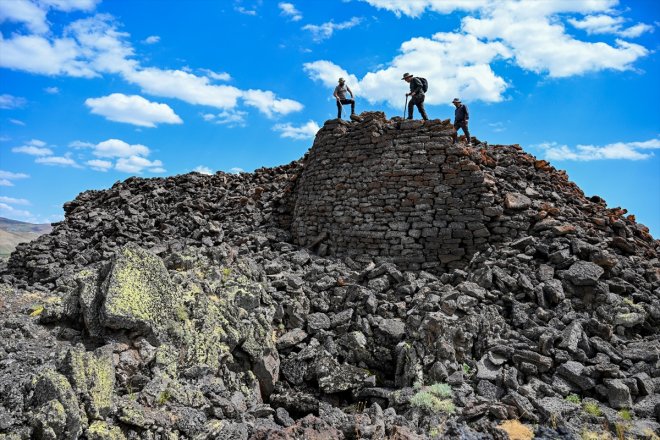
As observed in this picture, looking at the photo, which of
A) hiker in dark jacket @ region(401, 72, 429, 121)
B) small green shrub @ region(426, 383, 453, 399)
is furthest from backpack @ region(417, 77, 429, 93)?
small green shrub @ region(426, 383, 453, 399)

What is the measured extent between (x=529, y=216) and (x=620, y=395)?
16.1 ft

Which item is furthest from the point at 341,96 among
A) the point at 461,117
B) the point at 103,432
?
the point at 103,432

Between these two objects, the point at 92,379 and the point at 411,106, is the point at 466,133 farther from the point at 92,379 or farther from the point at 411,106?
the point at 92,379

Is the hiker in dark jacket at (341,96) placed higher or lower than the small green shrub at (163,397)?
higher

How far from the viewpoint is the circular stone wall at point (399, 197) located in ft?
36.1

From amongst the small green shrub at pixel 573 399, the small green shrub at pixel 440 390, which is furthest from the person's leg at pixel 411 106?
the small green shrub at pixel 573 399

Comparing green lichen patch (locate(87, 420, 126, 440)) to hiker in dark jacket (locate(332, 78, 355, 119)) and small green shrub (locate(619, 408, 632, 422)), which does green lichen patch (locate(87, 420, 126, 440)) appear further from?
hiker in dark jacket (locate(332, 78, 355, 119))

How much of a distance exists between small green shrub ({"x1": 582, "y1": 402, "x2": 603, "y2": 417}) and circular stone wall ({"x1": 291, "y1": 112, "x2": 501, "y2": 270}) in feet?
15.0

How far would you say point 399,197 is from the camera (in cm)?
1154

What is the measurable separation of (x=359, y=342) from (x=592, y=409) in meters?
3.82

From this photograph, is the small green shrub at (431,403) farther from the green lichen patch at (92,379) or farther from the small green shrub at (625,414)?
the green lichen patch at (92,379)

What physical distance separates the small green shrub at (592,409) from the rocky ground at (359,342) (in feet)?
0.09

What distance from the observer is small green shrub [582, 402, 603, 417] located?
21.1ft

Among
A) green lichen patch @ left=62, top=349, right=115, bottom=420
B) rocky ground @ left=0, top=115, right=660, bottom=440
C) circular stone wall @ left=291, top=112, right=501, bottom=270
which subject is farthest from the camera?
circular stone wall @ left=291, top=112, right=501, bottom=270
